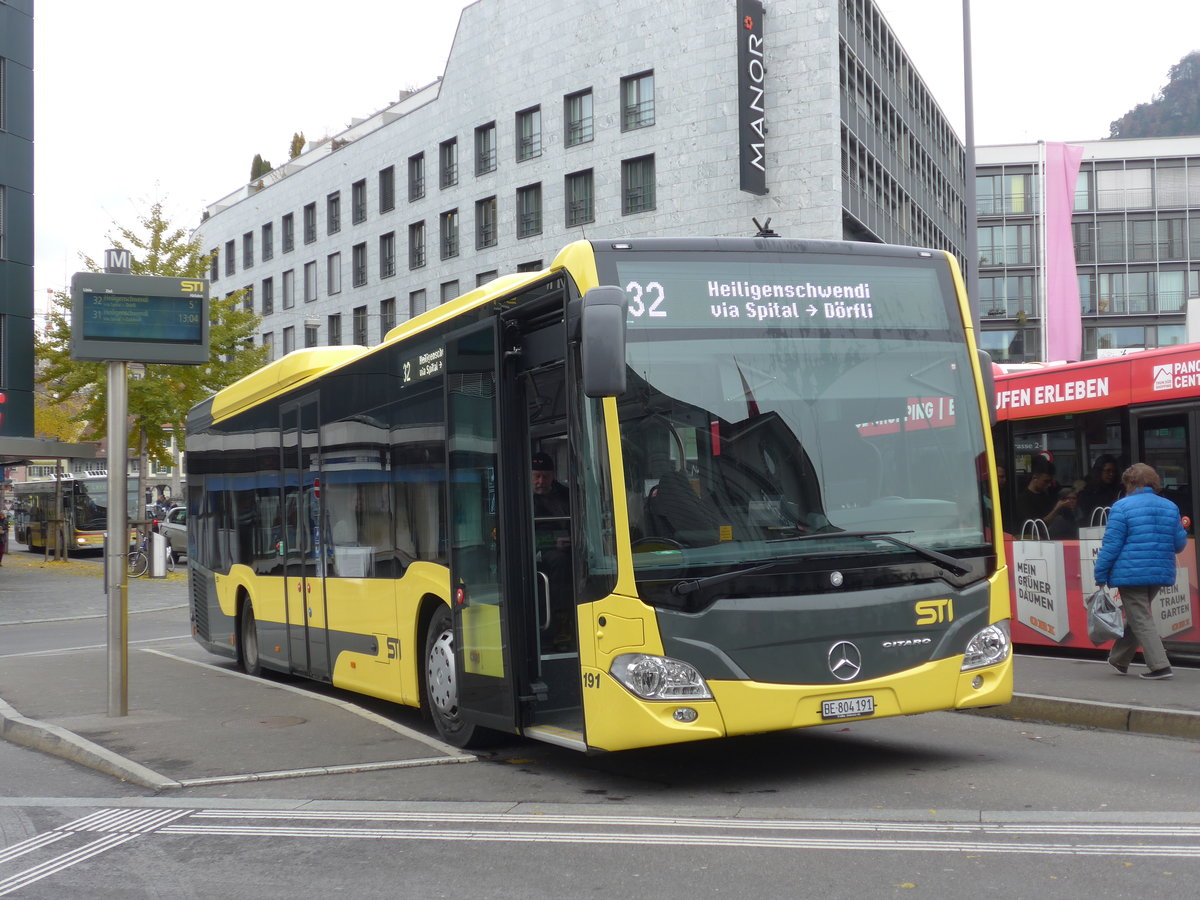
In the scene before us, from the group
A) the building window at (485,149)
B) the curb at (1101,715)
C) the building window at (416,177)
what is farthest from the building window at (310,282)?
the curb at (1101,715)

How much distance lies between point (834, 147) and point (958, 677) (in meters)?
32.5

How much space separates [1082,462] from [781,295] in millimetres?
6584

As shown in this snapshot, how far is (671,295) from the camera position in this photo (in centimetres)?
740

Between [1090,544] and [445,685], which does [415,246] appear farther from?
[445,685]

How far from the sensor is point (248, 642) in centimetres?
1419

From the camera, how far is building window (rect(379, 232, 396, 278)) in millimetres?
55281

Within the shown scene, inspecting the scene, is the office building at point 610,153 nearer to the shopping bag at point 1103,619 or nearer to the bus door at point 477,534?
the shopping bag at point 1103,619

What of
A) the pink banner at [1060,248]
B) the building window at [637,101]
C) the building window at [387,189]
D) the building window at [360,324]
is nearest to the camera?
the pink banner at [1060,248]

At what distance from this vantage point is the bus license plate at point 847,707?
723 centimetres

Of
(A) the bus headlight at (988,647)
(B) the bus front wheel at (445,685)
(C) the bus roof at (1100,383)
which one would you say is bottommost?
(B) the bus front wheel at (445,685)

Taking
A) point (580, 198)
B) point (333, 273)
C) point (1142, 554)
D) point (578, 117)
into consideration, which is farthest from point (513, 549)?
point (333, 273)

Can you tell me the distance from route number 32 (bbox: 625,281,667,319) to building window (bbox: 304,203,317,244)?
5595cm

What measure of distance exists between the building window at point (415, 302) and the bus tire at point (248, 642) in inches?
1551

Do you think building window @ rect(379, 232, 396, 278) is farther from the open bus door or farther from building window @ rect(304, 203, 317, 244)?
the open bus door
